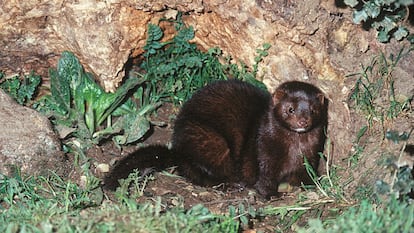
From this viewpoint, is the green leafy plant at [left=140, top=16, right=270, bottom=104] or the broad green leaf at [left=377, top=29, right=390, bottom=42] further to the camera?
the green leafy plant at [left=140, top=16, right=270, bottom=104]

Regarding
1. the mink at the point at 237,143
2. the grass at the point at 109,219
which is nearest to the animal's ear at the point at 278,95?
the mink at the point at 237,143

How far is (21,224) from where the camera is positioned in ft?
13.4

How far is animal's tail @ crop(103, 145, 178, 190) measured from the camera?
5426 mm

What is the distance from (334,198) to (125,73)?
7.78 ft

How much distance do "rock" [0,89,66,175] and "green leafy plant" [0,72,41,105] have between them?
42 cm

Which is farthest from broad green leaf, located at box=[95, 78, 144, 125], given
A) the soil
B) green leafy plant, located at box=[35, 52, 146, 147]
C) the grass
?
the grass

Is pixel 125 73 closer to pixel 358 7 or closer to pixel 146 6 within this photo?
pixel 146 6

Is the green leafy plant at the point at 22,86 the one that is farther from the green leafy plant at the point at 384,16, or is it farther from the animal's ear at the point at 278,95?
the green leafy plant at the point at 384,16

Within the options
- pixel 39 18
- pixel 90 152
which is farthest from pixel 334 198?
pixel 39 18

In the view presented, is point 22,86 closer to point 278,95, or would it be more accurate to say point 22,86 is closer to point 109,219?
point 278,95

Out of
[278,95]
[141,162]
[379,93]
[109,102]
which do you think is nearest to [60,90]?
[109,102]

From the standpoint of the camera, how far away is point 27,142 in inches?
218

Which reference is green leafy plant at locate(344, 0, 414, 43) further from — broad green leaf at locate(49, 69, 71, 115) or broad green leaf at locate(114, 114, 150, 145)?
broad green leaf at locate(49, 69, 71, 115)

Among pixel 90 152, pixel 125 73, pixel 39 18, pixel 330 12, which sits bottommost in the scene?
pixel 90 152
